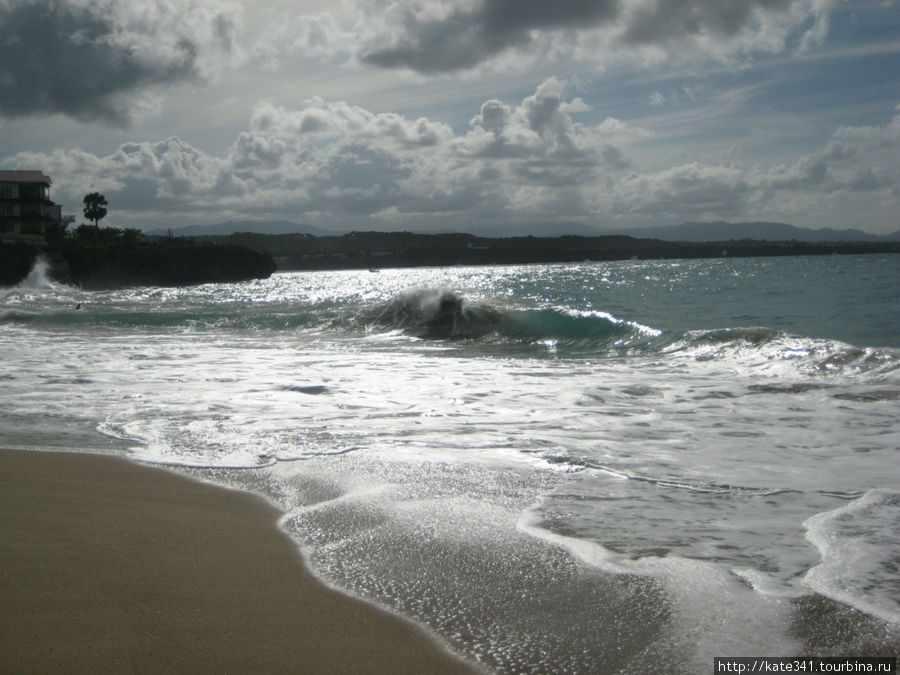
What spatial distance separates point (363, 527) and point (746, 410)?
5276mm

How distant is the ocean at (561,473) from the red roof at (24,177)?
68.2 m

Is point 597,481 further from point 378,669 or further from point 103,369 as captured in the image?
point 103,369

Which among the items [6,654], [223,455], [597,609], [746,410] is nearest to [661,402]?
[746,410]

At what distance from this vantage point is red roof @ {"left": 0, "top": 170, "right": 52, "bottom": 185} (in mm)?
71000

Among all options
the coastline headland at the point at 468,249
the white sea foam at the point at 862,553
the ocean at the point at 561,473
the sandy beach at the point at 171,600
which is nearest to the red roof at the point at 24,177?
the coastline headland at the point at 468,249

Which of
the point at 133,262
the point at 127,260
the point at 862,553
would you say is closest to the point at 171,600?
the point at 862,553

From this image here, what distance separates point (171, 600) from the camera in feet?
9.38

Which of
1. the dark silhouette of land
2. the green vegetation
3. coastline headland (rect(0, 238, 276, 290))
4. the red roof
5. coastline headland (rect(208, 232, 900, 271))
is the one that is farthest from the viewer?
coastline headland (rect(208, 232, 900, 271))

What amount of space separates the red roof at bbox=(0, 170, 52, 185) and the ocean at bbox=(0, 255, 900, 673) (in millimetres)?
68161

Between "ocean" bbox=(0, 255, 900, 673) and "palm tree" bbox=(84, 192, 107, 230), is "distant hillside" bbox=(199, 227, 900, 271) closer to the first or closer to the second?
"palm tree" bbox=(84, 192, 107, 230)

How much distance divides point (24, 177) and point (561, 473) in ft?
267

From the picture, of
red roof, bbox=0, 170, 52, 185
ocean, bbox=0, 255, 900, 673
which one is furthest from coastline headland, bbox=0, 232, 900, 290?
ocean, bbox=0, 255, 900, 673

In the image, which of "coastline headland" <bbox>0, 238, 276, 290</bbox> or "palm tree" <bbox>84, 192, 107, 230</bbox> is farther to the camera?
"palm tree" <bbox>84, 192, 107, 230</bbox>

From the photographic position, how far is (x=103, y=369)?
1080cm
